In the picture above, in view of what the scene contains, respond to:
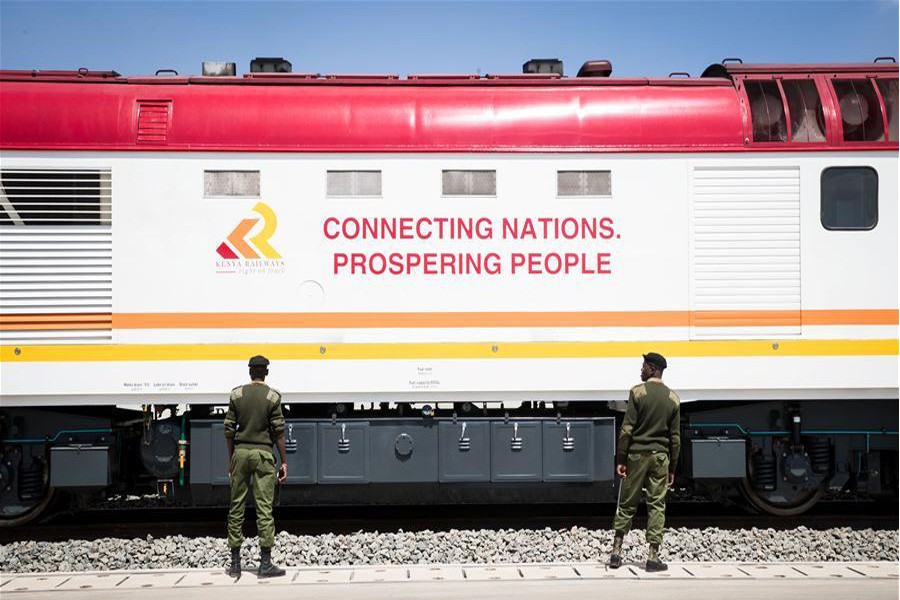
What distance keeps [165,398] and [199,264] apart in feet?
4.20

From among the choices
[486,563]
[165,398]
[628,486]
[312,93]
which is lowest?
[486,563]

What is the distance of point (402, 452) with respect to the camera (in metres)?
8.50

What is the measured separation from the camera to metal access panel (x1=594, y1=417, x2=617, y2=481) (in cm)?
861

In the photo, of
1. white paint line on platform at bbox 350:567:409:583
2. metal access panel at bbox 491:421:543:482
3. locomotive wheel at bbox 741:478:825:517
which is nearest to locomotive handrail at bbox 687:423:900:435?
locomotive wheel at bbox 741:478:825:517

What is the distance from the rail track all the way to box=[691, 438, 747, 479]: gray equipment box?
709 millimetres

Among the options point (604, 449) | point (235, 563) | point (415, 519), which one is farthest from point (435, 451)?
point (235, 563)

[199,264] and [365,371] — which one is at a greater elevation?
[199,264]

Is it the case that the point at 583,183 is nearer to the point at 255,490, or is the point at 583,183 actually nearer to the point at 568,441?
the point at 568,441

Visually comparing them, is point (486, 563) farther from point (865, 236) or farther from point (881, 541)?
point (865, 236)

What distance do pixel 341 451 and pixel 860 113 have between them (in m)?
5.95

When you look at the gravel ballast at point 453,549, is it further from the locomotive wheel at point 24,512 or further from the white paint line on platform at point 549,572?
the white paint line on platform at point 549,572

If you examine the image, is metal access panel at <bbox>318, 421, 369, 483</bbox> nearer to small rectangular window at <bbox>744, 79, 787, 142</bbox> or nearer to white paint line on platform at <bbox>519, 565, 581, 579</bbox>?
white paint line on platform at <bbox>519, 565, 581, 579</bbox>

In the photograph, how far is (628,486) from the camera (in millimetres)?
7477

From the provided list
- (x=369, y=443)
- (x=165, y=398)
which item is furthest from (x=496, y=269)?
(x=165, y=398)
